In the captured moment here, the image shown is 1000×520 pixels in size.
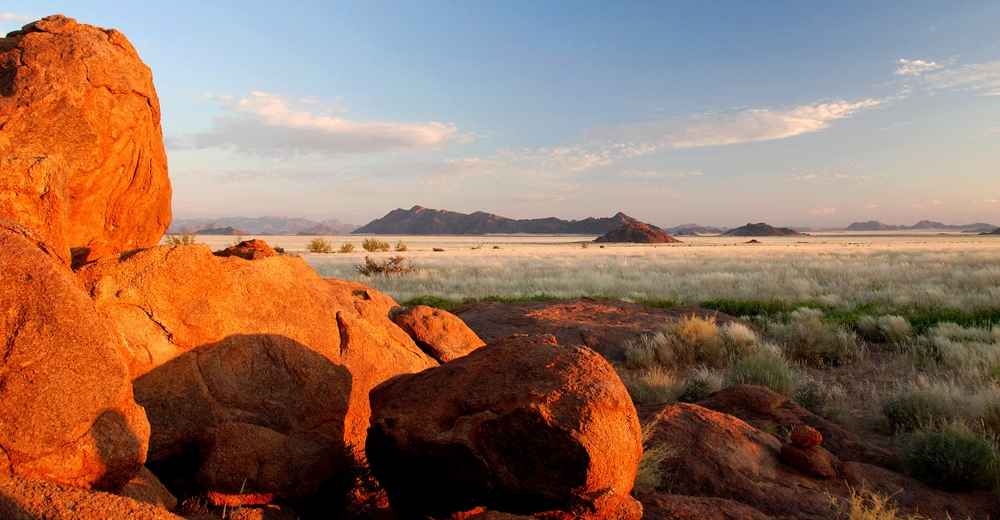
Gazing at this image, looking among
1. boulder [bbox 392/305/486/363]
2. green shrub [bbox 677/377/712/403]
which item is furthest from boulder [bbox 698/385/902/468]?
boulder [bbox 392/305/486/363]

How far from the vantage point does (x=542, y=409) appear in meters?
3.21

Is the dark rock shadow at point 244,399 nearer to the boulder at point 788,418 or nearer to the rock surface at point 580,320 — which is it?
the boulder at point 788,418

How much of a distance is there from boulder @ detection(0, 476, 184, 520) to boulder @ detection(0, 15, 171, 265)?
2.09 meters

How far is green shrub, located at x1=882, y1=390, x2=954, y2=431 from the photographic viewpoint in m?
6.58

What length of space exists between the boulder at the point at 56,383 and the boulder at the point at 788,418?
5.96 metres

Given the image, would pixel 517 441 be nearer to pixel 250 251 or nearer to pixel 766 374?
pixel 250 251

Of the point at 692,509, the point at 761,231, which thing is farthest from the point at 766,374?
the point at 761,231

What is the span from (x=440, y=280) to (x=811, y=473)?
18158 millimetres

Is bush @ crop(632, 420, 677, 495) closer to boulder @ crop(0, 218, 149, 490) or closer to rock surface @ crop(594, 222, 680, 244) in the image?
boulder @ crop(0, 218, 149, 490)

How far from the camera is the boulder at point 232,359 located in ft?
13.2

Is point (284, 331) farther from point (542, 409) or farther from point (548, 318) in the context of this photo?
point (548, 318)

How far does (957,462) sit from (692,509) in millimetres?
2872

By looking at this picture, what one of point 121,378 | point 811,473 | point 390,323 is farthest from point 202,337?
point 811,473

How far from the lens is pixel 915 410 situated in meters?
6.68
